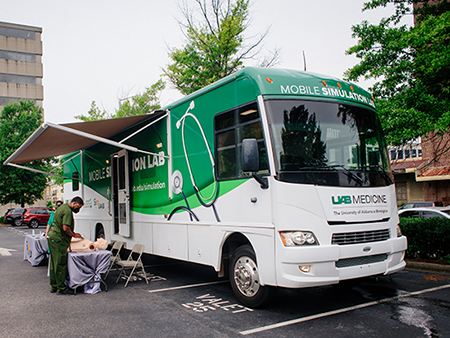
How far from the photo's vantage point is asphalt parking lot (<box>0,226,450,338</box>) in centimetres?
489

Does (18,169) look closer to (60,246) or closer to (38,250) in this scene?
(38,250)

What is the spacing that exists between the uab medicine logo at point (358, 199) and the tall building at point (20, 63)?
184ft

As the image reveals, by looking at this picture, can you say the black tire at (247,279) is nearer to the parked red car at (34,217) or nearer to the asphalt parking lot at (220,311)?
the asphalt parking lot at (220,311)

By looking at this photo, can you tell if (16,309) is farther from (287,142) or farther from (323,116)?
(323,116)

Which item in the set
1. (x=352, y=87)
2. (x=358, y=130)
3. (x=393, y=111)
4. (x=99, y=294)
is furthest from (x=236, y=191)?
(x=393, y=111)

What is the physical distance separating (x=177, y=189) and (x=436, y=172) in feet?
75.9

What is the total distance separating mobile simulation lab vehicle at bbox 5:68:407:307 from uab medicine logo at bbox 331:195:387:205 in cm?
1

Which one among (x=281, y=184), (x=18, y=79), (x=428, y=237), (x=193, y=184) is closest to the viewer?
(x=281, y=184)

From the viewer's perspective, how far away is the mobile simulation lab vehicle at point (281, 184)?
16.9ft

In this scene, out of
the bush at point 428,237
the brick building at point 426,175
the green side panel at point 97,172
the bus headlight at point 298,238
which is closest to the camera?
the bus headlight at point 298,238

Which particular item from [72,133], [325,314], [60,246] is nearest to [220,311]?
[325,314]

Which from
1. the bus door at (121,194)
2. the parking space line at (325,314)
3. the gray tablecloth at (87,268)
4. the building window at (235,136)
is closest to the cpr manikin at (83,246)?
the gray tablecloth at (87,268)

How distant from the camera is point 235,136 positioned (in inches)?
237

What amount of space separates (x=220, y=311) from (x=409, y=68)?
260 inches
